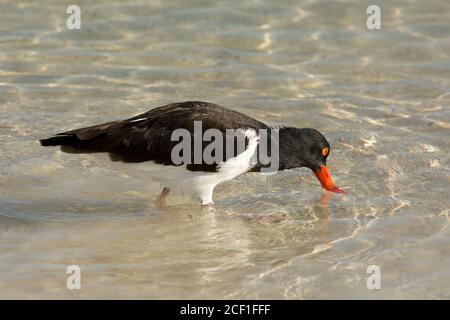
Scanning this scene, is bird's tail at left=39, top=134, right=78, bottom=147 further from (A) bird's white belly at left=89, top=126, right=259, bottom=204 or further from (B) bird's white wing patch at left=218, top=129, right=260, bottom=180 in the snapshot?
(B) bird's white wing patch at left=218, top=129, right=260, bottom=180

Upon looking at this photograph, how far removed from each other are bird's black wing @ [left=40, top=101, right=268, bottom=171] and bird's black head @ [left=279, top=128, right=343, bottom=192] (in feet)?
1.54

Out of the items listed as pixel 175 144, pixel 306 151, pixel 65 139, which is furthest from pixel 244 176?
pixel 65 139

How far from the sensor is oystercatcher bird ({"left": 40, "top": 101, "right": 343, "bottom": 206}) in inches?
275

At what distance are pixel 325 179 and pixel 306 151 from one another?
11.3 inches

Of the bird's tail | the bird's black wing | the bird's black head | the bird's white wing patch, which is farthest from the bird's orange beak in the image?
the bird's tail

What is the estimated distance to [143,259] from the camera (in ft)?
20.6

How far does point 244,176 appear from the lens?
315 inches

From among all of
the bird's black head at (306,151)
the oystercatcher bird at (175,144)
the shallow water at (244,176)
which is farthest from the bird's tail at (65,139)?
the bird's black head at (306,151)

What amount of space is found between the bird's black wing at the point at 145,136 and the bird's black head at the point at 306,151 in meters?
0.47

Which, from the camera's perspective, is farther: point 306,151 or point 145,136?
point 306,151

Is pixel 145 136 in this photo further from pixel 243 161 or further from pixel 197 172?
pixel 243 161

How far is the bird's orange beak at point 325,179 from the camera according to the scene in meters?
7.49

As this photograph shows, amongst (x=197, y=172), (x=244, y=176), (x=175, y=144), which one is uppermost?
(x=175, y=144)

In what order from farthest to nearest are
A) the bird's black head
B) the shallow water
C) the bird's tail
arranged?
the bird's black head
the bird's tail
the shallow water
